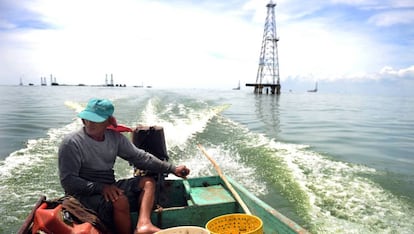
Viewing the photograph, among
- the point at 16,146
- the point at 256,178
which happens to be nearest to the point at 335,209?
the point at 256,178

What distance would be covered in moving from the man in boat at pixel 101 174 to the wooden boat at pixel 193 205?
26cm

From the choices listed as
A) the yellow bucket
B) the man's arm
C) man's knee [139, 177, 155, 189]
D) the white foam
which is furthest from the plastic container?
the white foam

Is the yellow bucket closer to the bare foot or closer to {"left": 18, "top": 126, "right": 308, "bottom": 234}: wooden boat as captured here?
{"left": 18, "top": 126, "right": 308, "bottom": 234}: wooden boat

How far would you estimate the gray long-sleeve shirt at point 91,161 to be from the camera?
117 inches

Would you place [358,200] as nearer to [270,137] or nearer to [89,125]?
[89,125]

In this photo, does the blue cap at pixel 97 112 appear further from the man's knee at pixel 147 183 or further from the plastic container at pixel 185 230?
the plastic container at pixel 185 230

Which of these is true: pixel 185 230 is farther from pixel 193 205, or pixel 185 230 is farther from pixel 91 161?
pixel 91 161

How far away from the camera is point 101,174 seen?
3270 millimetres

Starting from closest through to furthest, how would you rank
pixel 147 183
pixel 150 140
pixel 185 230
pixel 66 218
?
pixel 185 230
pixel 66 218
pixel 147 183
pixel 150 140

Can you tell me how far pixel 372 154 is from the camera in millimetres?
9516

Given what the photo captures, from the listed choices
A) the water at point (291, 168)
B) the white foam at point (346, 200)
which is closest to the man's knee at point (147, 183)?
the water at point (291, 168)

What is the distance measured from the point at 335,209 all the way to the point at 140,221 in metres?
3.66

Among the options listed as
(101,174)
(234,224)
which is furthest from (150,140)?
(234,224)

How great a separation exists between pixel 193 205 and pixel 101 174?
3.60 ft
